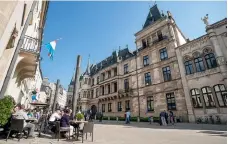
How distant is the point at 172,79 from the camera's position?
69.9ft

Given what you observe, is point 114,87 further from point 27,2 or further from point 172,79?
point 27,2

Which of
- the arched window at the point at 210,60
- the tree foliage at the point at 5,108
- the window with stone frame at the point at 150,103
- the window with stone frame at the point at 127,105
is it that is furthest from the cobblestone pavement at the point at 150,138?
the window with stone frame at the point at 127,105

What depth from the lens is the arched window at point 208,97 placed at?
1692cm

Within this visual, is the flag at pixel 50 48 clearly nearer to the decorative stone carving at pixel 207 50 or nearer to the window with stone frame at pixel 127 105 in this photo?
the decorative stone carving at pixel 207 50

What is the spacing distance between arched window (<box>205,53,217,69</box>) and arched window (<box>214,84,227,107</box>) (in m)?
2.61

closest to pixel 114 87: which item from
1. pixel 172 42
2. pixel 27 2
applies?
pixel 172 42

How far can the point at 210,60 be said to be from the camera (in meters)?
17.9

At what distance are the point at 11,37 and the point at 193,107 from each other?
20.5 m

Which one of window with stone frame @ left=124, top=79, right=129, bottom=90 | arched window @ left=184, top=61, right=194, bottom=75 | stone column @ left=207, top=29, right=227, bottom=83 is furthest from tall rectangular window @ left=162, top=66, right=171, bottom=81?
window with stone frame @ left=124, top=79, right=129, bottom=90

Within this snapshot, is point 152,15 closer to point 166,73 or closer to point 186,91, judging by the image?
point 166,73

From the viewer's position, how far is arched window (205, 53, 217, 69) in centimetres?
1753

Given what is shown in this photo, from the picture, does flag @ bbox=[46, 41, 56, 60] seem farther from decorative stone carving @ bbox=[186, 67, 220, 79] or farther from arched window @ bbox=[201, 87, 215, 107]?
arched window @ bbox=[201, 87, 215, 107]

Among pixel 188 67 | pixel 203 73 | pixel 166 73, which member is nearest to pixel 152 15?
pixel 166 73

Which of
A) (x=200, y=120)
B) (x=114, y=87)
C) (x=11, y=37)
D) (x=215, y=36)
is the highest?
(x=215, y=36)
